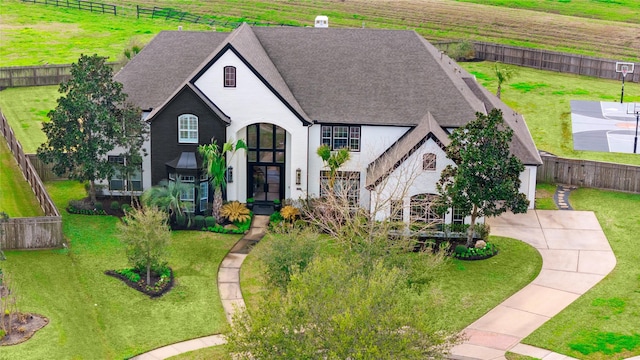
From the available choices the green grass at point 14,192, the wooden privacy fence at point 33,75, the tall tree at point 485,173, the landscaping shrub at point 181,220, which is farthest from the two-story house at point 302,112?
the wooden privacy fence at point 33,75

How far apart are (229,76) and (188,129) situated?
12.4ft

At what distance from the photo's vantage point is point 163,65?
55.6 m

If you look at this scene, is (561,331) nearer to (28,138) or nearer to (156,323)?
(156,323)

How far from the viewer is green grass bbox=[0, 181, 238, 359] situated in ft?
117

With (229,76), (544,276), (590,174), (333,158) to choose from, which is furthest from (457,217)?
(229,76)

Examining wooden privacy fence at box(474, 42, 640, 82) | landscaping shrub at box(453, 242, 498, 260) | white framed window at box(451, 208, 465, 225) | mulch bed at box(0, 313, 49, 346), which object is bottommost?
mulch bed at box(0, 313, 49, 346)

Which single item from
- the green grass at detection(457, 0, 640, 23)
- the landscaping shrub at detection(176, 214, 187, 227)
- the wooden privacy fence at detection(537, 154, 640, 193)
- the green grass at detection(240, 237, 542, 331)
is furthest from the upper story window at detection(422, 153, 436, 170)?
the green grass at detection(457, 0, 640, 23)

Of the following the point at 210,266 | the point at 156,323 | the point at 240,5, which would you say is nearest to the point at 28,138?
the point at 210,266

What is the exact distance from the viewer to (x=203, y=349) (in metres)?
36.3

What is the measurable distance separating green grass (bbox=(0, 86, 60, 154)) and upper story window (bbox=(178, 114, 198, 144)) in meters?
14.5

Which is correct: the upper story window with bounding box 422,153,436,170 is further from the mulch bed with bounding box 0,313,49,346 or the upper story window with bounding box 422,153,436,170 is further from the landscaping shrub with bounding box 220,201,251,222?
the mulch bed with bounding box 0,313,49,346

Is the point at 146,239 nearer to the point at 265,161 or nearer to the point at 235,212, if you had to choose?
the point at 235,212

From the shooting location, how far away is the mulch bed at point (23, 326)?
34875 millimetres

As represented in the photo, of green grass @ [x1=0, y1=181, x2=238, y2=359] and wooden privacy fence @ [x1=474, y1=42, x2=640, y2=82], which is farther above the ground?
wooden privacy fence @ [x1=474, y1=42, x2=640, y2=82]
